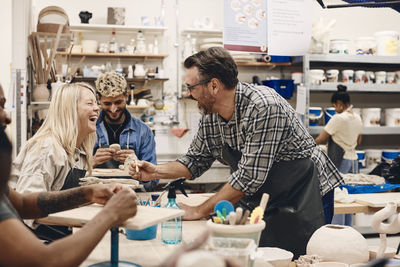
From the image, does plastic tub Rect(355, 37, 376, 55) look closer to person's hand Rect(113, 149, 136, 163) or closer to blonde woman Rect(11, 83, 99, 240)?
person's hand Rect(113, 149, 136, 163)

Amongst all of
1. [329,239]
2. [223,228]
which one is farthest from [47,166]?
[329,239]

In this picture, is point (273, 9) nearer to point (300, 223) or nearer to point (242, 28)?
point (242, 28)

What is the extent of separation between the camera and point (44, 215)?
175cm

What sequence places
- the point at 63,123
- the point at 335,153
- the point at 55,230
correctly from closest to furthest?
the point at 55,230 < the point at 63,123 < the point at 335,153

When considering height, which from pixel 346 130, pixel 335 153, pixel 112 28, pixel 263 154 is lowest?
pixel 335 153

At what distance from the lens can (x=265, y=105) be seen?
2344 mm

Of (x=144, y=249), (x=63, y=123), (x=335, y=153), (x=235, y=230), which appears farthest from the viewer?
(x=335, y=153)

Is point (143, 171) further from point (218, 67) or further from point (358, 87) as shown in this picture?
point (358, 87)

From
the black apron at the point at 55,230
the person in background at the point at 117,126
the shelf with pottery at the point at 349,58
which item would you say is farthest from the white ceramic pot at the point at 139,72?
the black apron at the point at 55,230

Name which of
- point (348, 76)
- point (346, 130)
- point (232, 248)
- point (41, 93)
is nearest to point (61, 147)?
point (232, 248)

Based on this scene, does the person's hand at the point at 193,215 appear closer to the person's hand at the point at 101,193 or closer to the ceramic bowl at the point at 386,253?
the person's hand at the point at 101,193

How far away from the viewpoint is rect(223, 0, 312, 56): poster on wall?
140 inches

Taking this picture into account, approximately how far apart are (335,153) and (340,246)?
4.45 metres

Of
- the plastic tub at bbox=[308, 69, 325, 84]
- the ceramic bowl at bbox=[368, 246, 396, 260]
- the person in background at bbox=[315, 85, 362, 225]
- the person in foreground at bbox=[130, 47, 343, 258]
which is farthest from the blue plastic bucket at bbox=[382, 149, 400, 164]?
the ceramic bowl at bbox=[368, 246, 396, 260]
